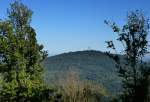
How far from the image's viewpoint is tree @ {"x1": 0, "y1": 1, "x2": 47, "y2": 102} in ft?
140

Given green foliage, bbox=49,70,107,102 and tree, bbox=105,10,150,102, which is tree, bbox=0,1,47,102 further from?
tree, bbox=105,10,150,102

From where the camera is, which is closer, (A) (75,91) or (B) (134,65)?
(B) (134,65)

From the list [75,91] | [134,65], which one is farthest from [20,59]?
[134,65]

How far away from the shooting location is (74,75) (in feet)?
143

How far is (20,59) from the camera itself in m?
42.8

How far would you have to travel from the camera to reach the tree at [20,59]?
42.7 meters

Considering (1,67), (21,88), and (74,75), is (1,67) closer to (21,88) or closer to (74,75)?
(21,88)

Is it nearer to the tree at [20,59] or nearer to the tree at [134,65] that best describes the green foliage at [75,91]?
the tree at [20,59]

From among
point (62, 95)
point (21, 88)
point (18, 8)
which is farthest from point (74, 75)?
point (18, 8)

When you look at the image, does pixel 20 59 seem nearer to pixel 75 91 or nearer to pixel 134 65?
pixel 75 91

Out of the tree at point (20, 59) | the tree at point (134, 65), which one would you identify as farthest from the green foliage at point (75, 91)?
the tree at point (134, 65)

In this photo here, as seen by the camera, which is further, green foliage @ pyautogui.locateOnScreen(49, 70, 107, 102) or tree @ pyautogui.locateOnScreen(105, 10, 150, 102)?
green foliage @ pyautogui.locateOnScreen(49, 70, 107, 102)

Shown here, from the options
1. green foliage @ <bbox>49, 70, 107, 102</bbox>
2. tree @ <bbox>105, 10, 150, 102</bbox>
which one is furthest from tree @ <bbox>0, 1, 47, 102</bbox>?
tree @ <bbox>105, 10, 150, 102</bbox>

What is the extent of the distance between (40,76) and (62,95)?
3387 millimetres
